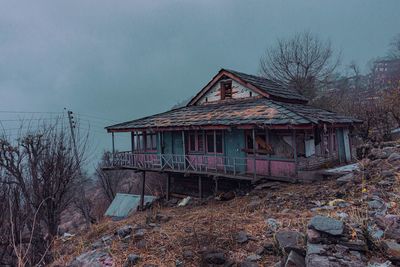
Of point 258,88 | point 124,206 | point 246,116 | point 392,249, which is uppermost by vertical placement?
point 258,88

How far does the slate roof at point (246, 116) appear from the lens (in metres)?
10.5

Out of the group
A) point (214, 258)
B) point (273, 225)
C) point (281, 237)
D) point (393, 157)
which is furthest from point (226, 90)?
point (214, 258)

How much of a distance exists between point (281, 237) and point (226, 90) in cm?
1368

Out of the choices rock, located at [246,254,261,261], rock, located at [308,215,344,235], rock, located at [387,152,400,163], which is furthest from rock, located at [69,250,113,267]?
rock, located at [387,152,400,163]

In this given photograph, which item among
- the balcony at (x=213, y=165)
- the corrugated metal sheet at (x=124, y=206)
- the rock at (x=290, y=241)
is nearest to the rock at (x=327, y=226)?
the rock at (x=290, y=241)

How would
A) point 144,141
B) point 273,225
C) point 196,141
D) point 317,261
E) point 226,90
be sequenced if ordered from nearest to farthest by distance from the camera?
point 317,261, point 273,225, point 196,141, point 226,90, point 144,141

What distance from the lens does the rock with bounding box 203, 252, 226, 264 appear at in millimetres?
4054

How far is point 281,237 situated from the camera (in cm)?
407

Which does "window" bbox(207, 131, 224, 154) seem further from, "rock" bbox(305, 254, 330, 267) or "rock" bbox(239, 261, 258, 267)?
"rock" bbox(305, 254, 330, 267)

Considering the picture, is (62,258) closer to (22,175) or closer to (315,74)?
(22,175)

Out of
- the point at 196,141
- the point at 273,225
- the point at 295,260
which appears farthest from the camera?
the point at 196,141

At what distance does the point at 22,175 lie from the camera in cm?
751

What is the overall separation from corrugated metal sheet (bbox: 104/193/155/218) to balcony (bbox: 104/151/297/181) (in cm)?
227

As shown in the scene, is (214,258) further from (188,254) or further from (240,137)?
(240,137)
